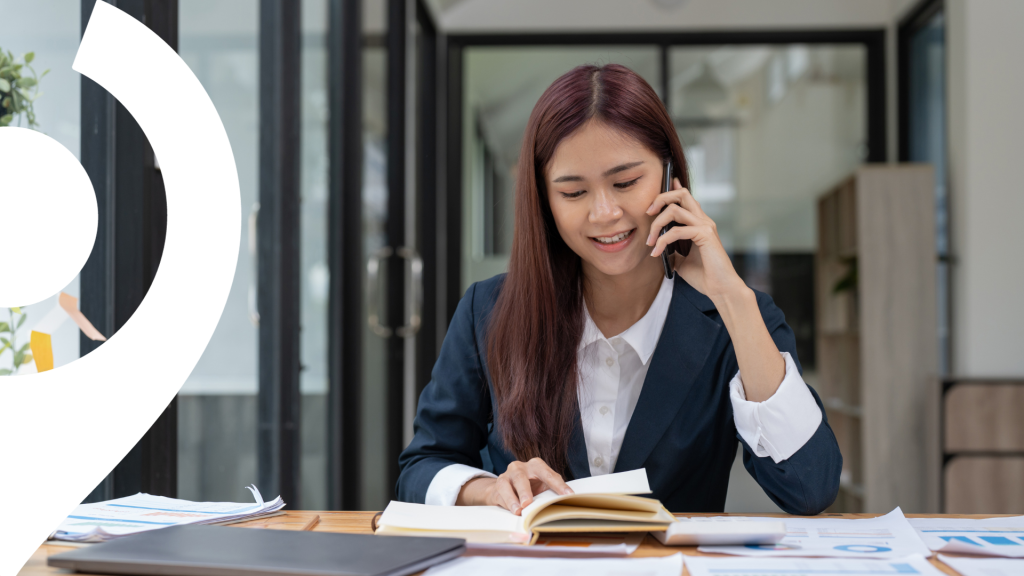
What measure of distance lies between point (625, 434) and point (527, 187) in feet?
1.47

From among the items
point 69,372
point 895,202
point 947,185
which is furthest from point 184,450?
point 947,185

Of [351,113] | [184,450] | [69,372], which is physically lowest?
[184,450]

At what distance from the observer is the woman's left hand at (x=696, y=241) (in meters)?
1.24

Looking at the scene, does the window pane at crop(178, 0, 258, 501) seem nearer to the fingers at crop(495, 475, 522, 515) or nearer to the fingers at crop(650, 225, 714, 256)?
the fingers at crop(495, 475, 522, 515)

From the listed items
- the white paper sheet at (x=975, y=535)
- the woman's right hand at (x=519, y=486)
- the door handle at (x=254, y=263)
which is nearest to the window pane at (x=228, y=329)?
the door handle at (x=254, y=263)

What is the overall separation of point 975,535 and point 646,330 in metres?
0.60

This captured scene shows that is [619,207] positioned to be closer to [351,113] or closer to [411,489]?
[411,489]

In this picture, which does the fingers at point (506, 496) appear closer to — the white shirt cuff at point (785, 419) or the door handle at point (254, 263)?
the white shirt cuff at point (785, 419)

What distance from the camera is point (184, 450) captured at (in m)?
1.63

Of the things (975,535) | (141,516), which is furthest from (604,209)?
(141,516)

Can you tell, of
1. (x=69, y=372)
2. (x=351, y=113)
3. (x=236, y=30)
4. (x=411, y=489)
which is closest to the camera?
(x=69, y=372)

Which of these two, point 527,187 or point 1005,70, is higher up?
point 1005,70

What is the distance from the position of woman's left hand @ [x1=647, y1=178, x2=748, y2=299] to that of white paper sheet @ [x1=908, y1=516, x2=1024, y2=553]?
0.41 metres

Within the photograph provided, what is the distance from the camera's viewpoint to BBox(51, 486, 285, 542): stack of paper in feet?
2.97
